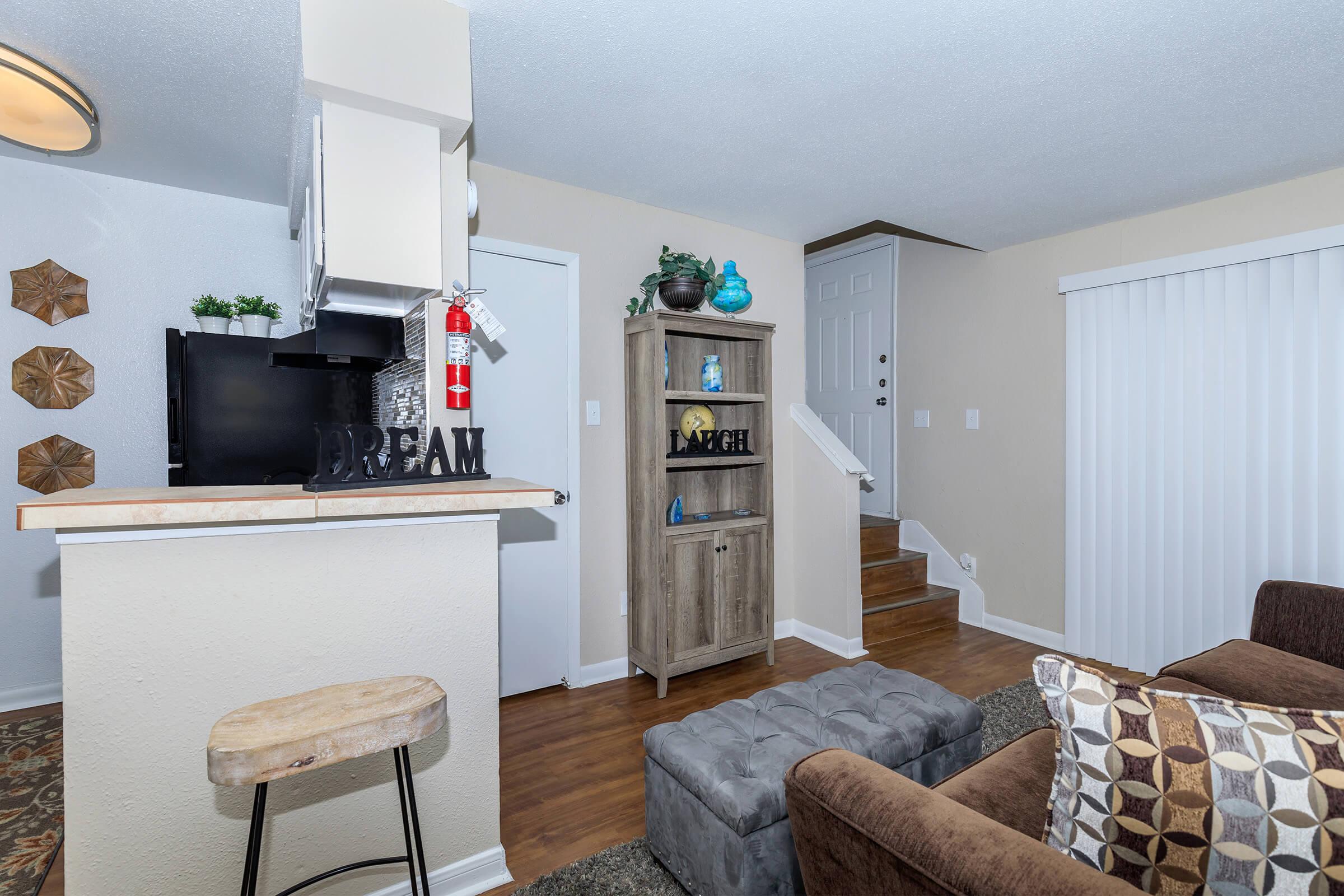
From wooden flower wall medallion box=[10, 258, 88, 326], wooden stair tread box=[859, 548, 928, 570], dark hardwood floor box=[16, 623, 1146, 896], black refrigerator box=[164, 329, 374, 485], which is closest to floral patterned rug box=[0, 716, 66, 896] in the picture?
dark hardwood floor box=[16, 623, 1146, 896]

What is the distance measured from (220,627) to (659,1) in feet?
6.06

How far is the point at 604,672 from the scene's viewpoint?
3152 millimetres

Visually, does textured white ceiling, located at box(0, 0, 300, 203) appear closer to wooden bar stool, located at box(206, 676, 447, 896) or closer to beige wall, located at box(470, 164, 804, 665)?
beige wall, located at box(470, 164, 804, 665)

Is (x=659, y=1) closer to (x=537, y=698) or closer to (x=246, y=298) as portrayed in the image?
(x=246, y=298)

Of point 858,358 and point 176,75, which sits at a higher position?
point 176,75

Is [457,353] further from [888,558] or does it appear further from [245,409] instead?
[888,558]

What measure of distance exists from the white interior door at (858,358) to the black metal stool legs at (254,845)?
4134 millimetres

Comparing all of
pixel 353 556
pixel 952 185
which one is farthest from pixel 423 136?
pixel 952 185

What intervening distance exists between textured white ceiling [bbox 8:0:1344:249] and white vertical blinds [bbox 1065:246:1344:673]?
530 mm

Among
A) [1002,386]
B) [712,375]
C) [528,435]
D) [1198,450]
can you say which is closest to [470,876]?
[528,435]

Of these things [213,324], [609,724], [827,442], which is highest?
[213,324]

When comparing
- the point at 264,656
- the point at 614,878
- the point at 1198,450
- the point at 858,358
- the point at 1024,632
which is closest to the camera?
the point at 264,656

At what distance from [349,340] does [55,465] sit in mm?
1737

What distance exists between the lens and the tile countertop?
3.96 feet
